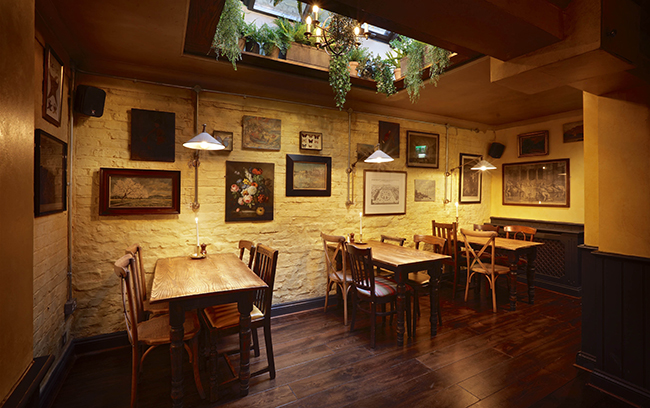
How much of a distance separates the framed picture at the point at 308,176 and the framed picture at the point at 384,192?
648mm

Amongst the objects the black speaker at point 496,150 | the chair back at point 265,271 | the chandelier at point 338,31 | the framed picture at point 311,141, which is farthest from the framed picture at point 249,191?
the black speaker at point 496,150

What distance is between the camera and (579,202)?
187 inches

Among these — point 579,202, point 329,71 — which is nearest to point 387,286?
point 329,71

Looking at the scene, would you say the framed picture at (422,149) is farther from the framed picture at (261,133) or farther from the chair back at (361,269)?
the chair back at (361,269)

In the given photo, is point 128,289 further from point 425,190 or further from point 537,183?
point 537,183

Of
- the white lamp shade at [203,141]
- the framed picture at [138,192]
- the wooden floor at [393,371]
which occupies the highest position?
the white lamp shade at [203,141]

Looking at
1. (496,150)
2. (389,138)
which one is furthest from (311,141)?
(496,150)

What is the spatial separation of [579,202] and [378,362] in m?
4.35

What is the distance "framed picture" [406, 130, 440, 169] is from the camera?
4875 mm

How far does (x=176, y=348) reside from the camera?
2.04m

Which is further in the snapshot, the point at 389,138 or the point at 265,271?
the point at 389,138

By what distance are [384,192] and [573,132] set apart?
126 inches

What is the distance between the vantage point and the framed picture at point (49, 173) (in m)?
2.02

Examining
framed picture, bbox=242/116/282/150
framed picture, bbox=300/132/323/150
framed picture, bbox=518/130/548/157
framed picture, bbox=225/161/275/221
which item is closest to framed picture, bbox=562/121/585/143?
framed picture, bbox=518/130/548/157
